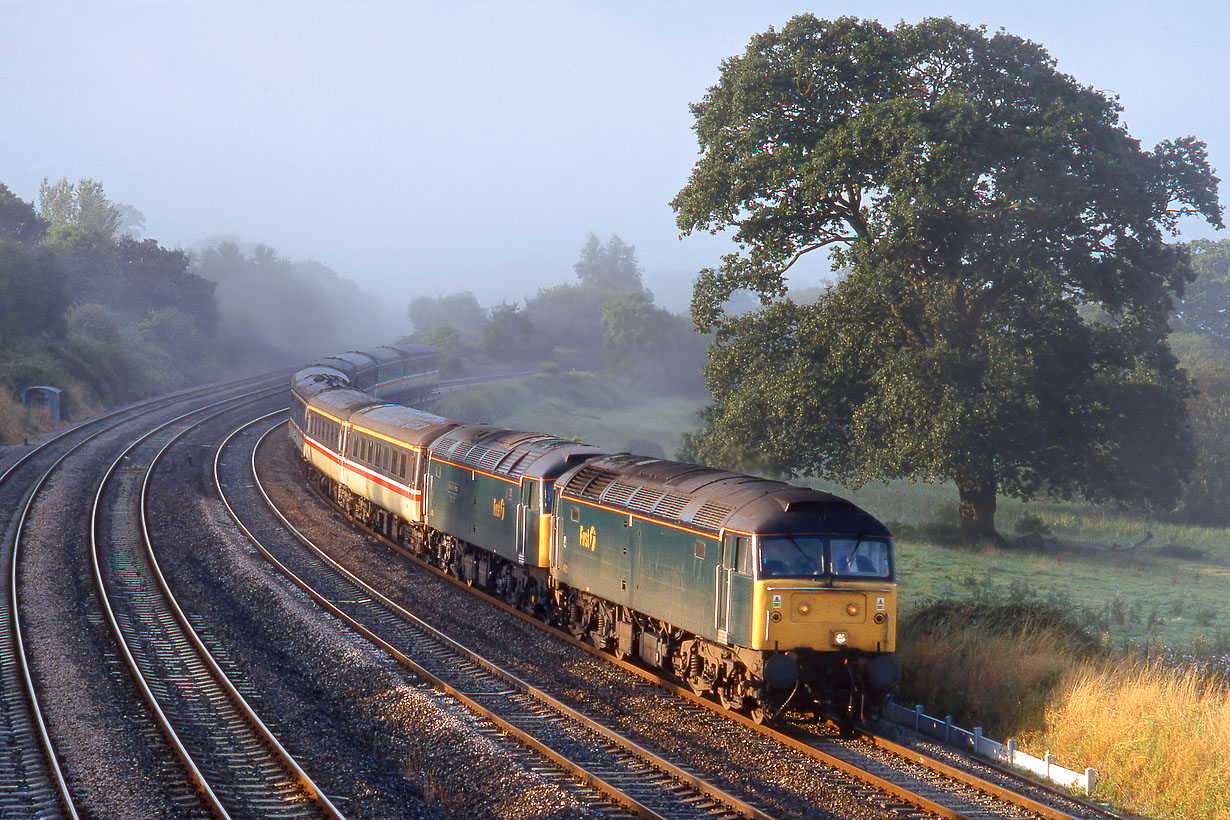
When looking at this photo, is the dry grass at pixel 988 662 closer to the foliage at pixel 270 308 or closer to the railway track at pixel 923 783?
the railway track at pixel 923 783

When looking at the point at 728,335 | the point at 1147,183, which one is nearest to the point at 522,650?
the point at 728,335

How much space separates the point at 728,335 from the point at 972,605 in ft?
53.3

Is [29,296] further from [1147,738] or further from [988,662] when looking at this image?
[1147,738]

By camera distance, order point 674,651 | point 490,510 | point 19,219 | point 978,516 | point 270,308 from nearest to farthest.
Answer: point 674,651
point 490,510
point 978,516
point 19,219
point 270,308

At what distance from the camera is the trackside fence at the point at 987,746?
40.8ft

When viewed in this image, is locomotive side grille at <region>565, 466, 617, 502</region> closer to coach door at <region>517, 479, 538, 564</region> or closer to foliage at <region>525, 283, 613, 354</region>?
coach door at <region>517, 479, 538, 564</region>

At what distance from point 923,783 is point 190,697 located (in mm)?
10797

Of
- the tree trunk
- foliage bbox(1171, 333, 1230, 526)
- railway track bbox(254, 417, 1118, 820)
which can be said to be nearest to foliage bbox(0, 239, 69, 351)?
the tree trunk

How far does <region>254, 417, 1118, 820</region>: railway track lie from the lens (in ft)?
37.1

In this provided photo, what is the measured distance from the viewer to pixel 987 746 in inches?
541

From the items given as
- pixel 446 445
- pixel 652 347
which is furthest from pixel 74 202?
pixel 446 445

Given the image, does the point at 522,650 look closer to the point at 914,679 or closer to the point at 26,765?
the point at 914,679

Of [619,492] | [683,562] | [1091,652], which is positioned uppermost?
[619,492]

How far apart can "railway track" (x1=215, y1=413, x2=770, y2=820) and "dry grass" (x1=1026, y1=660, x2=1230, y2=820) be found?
4617mm
